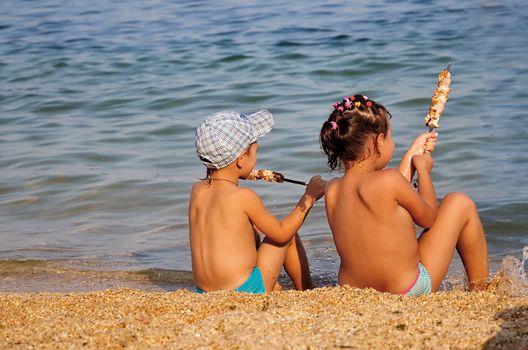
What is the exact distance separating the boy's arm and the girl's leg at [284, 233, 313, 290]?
0.60 feet

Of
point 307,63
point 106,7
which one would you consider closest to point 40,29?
point 106,7

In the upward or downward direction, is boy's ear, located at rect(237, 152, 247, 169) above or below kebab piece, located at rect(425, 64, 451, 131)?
below

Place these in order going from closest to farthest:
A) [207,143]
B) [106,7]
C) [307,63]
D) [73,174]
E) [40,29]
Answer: [207,143], [73,174], [307,63], [40,29], [106,7]

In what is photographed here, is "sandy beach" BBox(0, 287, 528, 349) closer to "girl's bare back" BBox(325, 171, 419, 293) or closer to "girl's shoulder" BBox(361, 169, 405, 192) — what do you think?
"girl's bare back" BBox(325, 171, 419, 293)

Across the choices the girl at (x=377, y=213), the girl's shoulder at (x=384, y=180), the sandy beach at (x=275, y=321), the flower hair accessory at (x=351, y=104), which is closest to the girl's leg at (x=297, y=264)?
the girl at (x=377, y=213)

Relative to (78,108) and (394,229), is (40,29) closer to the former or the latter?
(78,108)

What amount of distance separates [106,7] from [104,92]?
5423 mm

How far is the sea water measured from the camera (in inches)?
236

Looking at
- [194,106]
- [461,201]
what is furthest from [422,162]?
[194,106]

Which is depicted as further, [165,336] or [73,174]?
[73,174]

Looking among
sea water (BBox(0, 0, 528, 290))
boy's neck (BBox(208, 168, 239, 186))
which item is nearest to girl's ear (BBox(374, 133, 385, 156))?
boy's neck (BBox(208, 168, 239, 186))

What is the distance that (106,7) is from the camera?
1494 cm

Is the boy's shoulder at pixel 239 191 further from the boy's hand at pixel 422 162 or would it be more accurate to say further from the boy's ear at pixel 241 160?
the boy's hand at pixel 422 162

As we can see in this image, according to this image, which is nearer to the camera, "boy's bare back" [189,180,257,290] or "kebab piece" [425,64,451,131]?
"boy's bare back" [189,180,257,290]
